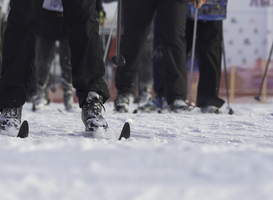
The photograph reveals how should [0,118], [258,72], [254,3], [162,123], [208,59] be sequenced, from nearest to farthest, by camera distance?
[0,118], [162,123], [208,59], [258,72], [254,3]

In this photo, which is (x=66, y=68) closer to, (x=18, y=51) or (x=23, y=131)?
(x=18, y=51)

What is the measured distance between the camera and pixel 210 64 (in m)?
2.98

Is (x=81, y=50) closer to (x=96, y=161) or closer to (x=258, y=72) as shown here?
(x=96, y=161)

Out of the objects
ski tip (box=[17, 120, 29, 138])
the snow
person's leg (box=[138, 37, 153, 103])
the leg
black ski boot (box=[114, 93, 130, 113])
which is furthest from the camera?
person's leg (box=[138, 37, 153, 103])

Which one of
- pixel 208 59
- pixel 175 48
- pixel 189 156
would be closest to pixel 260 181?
pixel 189 156

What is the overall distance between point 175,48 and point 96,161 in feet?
6.19

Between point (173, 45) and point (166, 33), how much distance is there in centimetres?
9

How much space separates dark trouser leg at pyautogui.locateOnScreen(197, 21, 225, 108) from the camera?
2.98m

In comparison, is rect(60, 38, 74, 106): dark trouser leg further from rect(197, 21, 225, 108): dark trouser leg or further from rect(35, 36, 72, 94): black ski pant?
rect(197, 21, 225, 108): dark trouser leg

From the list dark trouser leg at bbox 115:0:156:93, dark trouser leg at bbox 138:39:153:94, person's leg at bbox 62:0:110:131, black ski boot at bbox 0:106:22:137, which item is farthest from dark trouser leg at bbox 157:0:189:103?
dark trouser leg at bbox 138:39:153:94

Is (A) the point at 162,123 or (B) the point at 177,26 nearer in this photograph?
(A) the point at 162,123

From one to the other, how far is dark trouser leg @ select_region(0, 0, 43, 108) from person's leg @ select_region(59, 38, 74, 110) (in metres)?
1.98

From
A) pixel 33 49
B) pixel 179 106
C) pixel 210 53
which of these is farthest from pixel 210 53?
pixel 33 49

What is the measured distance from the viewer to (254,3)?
9.66m
